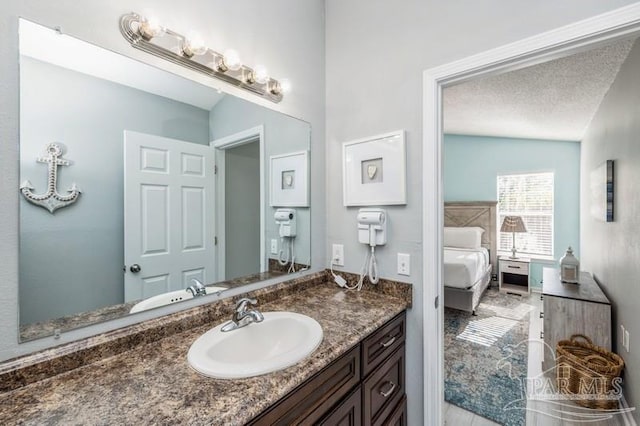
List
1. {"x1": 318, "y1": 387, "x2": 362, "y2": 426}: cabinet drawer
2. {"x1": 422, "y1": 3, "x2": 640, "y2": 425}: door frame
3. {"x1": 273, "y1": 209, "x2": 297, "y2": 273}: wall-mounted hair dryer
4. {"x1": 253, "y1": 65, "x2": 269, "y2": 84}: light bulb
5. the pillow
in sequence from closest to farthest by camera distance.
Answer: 1. {"x1": 318, "y1": 387, "x2": 362, "y2": 426}: cabinet drawer
2. {"x1": 422, "y1": 3, "x2": 640, "y2": 425}: door frame
3. {"x1": 253, "y1": 65, "x2": 269, "y2": 84}: light bulb
4. {"x1": 273, "y1": 209, "x2": 297, "y2": 273}: wall-mounted hair dryer
5. the pillow

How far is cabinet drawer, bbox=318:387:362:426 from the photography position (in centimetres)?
96

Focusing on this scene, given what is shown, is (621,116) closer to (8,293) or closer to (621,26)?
(621,26)

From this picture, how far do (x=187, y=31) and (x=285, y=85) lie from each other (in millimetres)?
533

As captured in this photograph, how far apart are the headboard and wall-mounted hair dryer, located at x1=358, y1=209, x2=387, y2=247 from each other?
428 centimetres

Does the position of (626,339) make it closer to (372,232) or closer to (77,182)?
(372,232)

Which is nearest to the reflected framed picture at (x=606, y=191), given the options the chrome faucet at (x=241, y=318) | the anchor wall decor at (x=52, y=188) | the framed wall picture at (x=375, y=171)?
the framed wall picture at (x=375, y=171)

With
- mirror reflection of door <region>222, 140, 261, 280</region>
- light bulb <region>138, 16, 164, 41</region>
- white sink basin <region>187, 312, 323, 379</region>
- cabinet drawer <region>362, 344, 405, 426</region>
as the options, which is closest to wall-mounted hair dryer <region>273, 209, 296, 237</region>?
mirror reflection of door <region>222, 140, 261, 280</region>

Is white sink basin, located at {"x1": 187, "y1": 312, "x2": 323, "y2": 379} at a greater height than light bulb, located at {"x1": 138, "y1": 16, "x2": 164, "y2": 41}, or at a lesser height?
lesser

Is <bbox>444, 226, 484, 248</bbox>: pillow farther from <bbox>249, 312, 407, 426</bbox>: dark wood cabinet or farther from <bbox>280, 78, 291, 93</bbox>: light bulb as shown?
<bbox>280, 78, 291, 93</bbox>: light bulb

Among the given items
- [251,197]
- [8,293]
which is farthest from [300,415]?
[251,197]

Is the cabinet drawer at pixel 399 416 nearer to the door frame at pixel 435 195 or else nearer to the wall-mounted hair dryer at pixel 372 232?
the door frame at pixel 435 195

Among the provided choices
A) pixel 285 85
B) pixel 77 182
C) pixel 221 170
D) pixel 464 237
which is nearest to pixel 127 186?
pixel 77 182

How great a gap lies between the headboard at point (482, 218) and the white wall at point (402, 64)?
4.22m

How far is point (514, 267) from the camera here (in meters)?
4.65
